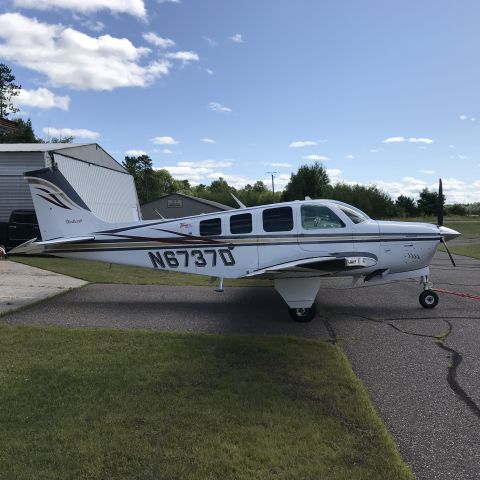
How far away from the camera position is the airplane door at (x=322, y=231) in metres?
8.15

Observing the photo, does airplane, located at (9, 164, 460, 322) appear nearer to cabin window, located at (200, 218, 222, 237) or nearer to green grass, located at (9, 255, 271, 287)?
cabin window, located at (200, 218, 222, 237)

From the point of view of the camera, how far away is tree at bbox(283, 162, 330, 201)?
73.6 metres

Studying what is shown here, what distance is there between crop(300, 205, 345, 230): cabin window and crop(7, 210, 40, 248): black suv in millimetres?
13830

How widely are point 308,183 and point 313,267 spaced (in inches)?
2701

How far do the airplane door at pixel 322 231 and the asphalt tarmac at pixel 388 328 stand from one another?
4.32 feet

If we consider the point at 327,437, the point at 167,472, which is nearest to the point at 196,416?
the point at 167,472

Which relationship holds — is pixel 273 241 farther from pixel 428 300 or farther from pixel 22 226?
pixel 22 226

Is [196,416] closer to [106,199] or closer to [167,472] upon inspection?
[167,472]

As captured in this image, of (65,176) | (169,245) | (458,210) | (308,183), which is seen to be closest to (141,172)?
(308,183)

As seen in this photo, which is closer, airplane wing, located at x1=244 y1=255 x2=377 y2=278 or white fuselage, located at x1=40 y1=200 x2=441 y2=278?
airplane wing, located at x1=244 y1=255 x2=377 y2=278

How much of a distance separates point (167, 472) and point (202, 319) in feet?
15.5

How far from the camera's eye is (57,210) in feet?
31.2

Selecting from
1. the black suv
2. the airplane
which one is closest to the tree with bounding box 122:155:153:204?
the black suv

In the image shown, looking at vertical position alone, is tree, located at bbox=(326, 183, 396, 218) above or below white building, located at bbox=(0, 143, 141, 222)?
below
